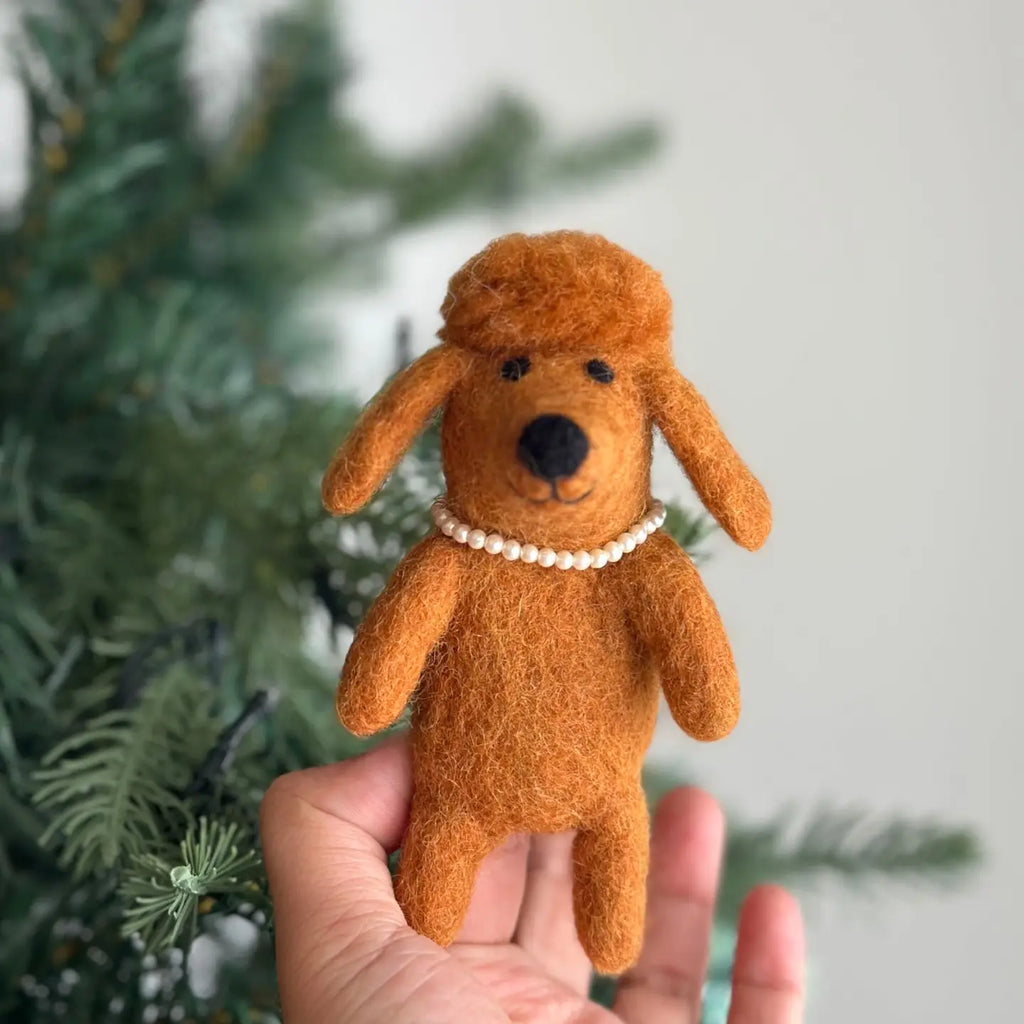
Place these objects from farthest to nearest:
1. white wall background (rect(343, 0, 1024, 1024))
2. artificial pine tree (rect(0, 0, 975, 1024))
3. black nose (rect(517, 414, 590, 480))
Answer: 1. white wall background (rect(343, 0, 1024, 1024))
2. artificial pine tree (rect(0, 0, 975, 1024))
3. black nose (rect(517, 414, 590, 480))

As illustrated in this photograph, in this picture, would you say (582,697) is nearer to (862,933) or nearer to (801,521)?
(801,521)

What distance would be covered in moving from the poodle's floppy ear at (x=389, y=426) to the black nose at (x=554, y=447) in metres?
0.05

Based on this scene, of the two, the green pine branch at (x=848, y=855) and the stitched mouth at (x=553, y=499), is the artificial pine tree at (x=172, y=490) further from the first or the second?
the stitched mouth at (x=553, y=499)

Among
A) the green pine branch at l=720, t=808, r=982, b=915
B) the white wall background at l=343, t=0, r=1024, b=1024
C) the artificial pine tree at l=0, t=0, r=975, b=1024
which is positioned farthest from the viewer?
the white wall background at l=343, t=0, r=1024, b=1024

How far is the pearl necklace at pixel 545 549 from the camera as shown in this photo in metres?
0.36

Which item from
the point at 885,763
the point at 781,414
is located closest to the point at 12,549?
the point at 781,414

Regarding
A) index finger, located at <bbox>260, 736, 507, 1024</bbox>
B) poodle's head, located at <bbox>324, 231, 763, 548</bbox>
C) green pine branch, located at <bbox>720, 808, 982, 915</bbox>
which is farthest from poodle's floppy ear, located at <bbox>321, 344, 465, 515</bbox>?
green pine branch, located at <bbox>720, 808, 982, 915</bbox>

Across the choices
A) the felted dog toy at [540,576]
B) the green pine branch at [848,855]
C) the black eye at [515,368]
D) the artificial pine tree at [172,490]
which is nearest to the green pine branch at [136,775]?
the artificial pine tree at [172,490]

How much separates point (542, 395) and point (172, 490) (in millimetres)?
311

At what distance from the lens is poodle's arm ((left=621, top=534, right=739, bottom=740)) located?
355mm

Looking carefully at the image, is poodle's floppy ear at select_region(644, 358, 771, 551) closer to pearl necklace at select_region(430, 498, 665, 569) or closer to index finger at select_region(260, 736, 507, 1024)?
pearl necklace at select_region(430, 498, 665, 569)

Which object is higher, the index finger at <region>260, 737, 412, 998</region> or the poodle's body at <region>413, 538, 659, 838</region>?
the poodle's body at <region>413, 538, 659, 838</region>

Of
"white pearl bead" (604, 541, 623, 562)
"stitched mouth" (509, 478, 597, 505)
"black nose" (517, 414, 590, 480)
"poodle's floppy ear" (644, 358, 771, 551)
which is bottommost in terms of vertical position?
"white pearl bead" (604, 541, 623, 562)

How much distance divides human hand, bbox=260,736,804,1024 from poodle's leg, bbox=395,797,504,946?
11 mm
